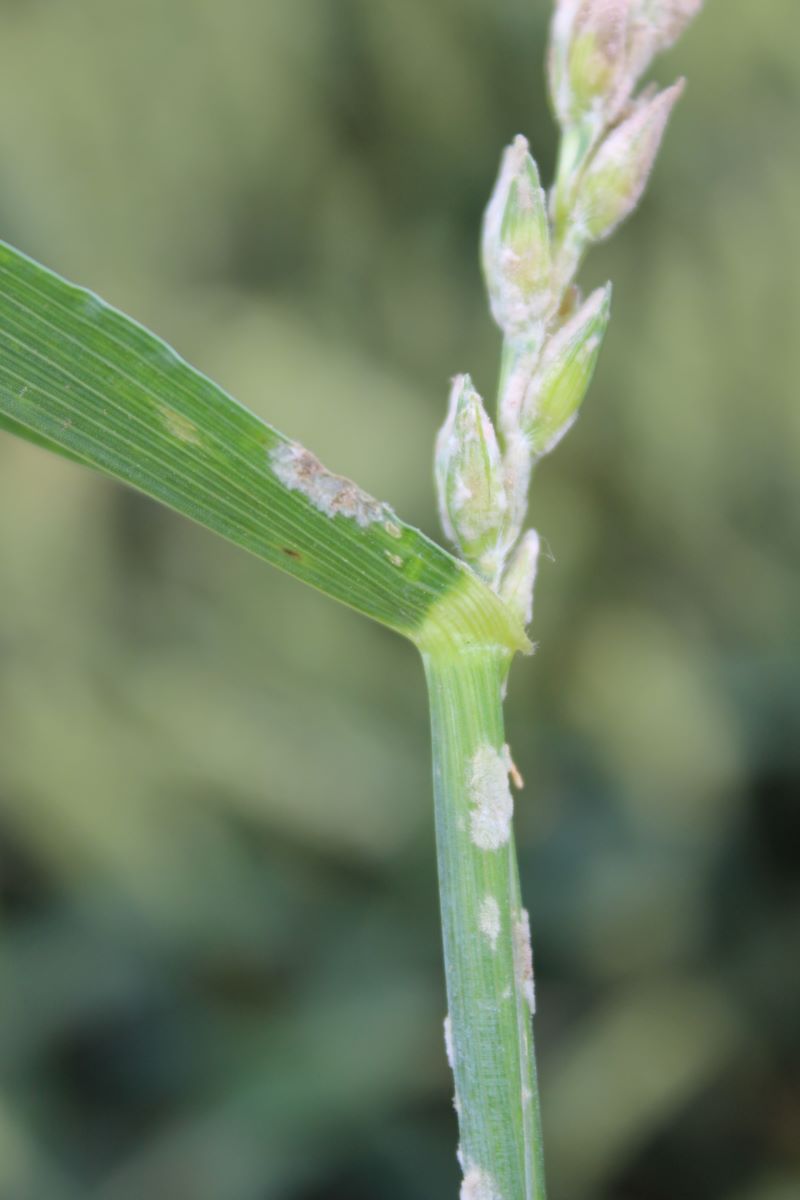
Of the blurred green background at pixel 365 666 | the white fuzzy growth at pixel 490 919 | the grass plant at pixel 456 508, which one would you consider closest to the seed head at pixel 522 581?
the grass plant at pixel 456 508

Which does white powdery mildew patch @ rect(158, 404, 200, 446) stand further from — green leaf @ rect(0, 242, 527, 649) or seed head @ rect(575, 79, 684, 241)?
seed head @ rect(575, 79, 684, 241)

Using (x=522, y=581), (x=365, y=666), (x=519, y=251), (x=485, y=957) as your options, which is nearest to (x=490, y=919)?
(x=485, y=957)

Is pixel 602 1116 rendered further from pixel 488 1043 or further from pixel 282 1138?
pixel 488 1043

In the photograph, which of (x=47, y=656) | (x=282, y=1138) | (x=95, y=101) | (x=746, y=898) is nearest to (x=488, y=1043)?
(x=282, y=1138)

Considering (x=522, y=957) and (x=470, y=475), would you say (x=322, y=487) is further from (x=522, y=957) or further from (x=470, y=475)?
(x=522, y=957)

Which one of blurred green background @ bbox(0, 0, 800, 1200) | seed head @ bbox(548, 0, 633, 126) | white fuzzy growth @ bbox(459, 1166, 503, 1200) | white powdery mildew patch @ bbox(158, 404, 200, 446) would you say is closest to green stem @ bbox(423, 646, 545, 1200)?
white fuzzy growth @ bbox(459, 1166, 503, 1200)

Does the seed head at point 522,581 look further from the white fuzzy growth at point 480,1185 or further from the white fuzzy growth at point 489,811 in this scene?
the white fuzzy growth at point 480,1185
